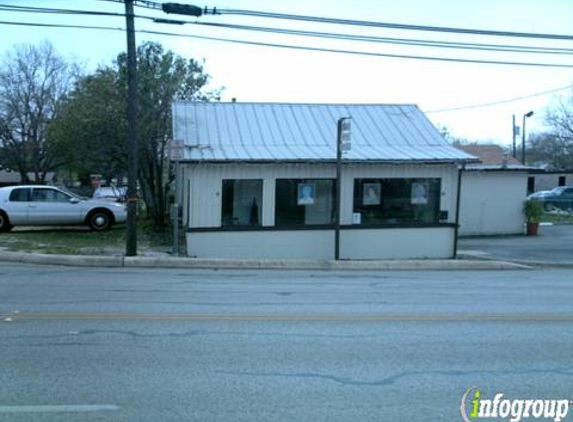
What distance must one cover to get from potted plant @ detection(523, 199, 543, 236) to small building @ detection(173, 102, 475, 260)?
275 inches

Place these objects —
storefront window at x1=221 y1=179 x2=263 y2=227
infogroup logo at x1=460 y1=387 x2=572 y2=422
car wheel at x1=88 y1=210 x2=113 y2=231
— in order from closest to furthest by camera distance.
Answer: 1. infogroup logo at x1=460 y1=387 x2=572 y2=422
2. storefront window at x1=221 y1=179 x2=263 y2=227
3. car wheel at x1=88 y1=210 x2=113 y2=231

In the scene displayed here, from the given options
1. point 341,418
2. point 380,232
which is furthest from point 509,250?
point 341,418

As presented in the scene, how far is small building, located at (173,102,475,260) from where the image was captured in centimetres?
1588

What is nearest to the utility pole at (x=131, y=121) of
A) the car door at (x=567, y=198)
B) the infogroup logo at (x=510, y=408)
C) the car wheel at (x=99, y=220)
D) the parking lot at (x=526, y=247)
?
the car wheel at (x=99, y=220)

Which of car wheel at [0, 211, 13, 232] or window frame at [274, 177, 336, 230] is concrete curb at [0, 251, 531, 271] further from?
car wheel at [0, 211, 13, 232]

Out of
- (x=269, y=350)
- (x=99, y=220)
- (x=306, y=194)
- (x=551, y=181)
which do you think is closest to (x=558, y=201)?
(x=551, y=181)

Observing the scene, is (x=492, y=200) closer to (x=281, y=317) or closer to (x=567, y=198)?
(x=281, y=317)

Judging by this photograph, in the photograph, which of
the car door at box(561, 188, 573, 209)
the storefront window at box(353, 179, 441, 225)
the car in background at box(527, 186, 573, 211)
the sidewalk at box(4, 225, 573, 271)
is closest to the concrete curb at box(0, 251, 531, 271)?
the sidewalk at box(4, 225, 573, 271)

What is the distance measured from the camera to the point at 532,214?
23.2 m

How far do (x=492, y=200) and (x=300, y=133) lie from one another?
9.65 meters

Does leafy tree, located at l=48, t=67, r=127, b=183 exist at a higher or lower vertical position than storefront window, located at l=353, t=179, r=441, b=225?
higher

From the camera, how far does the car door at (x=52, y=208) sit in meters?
19.9

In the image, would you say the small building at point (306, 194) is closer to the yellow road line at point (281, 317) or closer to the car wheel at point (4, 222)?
the car wheel at point (4, 222)

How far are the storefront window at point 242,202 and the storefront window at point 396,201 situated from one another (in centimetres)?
283
